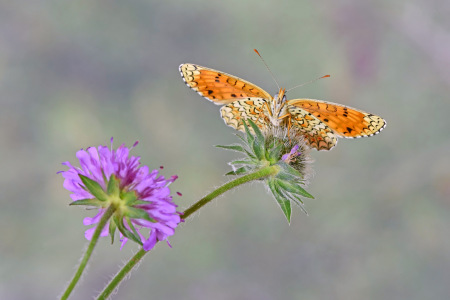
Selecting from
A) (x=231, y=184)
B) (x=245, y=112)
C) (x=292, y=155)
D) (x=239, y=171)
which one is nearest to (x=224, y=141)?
(x=245, y=112)

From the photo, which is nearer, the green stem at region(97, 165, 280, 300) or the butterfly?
the green stem at region(97, 165, 280, 300)

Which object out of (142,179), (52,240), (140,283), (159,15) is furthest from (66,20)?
(142,179)

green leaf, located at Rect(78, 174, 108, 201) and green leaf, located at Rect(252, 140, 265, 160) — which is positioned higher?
green leaf, located at Rect(252, 140, 265, 160)

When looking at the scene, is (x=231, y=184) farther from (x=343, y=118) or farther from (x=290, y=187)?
(x=343, y=118)

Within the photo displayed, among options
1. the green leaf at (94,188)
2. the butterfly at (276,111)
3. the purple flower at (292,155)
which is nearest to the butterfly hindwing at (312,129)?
the butterfly at (276,111)

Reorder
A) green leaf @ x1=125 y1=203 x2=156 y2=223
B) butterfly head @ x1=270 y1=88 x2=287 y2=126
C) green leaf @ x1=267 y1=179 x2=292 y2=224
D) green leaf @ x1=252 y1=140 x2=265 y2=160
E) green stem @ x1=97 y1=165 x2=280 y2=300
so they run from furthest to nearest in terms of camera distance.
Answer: butterfly head @ x1=270 y1=88 x2=287 y2=126, green leaf @ x1=252 y1=140 x2=265 y2=160, green leaf @ x1=267 y1=179 x2=292 y2=224, green leaf @ x1=125 y1=203 x2=156 y2=223, green stem @ x1=97 y1=165 x2=280 y2=300

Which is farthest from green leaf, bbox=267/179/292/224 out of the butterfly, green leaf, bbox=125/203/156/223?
green leaf, bbox=125/203/156/223

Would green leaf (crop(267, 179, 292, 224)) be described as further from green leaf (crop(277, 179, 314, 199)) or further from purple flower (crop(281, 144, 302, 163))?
purple flower (crop(281, 144, 302, 163))

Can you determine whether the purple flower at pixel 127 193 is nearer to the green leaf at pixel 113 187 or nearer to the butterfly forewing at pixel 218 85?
the green leaf at pixel 113 187
